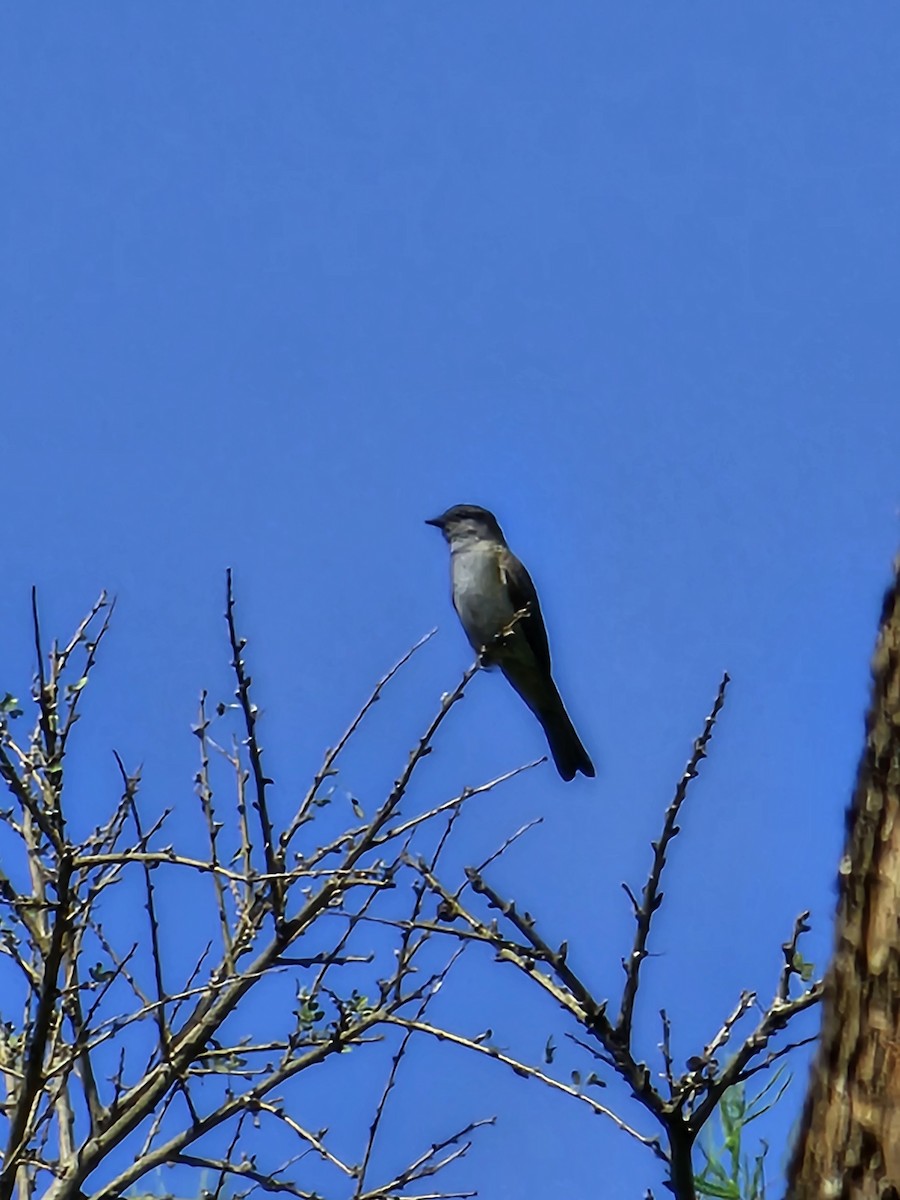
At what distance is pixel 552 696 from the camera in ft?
34.6

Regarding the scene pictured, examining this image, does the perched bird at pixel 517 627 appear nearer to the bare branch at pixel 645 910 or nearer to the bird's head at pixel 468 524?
the bird's head at pixel 468 524

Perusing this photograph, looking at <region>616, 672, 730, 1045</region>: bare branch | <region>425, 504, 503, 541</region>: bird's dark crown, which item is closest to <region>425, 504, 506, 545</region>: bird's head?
<region>425, 504, 503, 541</region>: bird's dark crown

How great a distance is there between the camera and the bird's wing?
10.4m

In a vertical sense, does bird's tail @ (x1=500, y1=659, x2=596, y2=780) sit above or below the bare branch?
above

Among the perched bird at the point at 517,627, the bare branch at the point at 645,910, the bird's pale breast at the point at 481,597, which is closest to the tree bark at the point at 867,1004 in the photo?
the bare branch at the point at 645,910

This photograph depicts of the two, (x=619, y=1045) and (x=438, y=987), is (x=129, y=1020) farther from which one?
(x=619, y=1045)

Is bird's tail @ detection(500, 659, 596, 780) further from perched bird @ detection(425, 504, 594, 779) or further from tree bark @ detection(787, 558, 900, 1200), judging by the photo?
tree bark @ detection(787, 558, 900, 1200)

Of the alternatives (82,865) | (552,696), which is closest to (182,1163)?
(82,865)

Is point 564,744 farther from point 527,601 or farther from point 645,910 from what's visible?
point 645,910


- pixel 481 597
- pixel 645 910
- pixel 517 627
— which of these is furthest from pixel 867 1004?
pixel 481 597

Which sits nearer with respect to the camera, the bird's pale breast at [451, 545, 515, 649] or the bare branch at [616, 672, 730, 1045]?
the bare branch at [616, 672, 730, 1045]

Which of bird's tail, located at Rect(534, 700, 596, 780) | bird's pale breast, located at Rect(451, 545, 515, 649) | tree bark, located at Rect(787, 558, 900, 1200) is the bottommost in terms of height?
tree bark, located at Rect(787, 558, 900, 1200)

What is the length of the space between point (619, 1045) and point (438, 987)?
1998 mm

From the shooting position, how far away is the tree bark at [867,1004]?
86.4 inches
